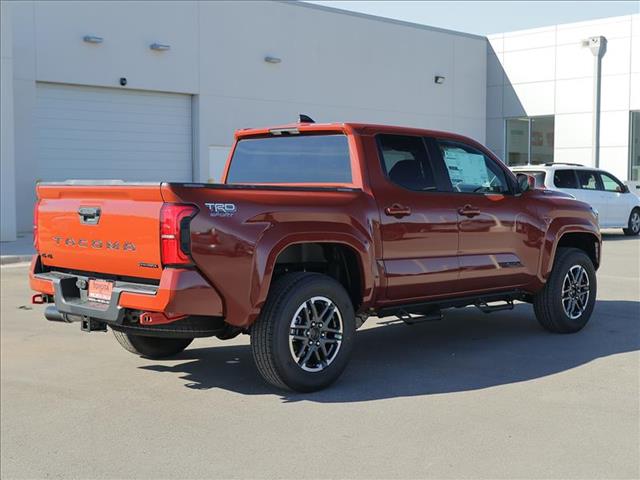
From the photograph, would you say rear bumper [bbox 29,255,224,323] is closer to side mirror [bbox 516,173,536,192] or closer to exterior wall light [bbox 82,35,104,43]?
side mirror [bbox 516,173,536,192]

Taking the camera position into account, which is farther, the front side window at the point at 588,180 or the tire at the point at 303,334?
the front side window at the point at 588,180

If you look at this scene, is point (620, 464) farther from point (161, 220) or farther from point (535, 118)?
point (535, 118)

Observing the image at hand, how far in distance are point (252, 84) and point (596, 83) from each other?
1262 centimetres

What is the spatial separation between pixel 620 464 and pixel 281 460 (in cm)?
191

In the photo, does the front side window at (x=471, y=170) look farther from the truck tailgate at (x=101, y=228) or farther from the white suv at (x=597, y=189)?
the white suv at (x=597, y=189)

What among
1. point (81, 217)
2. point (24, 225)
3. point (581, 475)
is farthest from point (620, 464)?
point (24, 225)

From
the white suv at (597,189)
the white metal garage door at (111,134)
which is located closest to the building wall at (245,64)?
the white metal garage door at (111,134)

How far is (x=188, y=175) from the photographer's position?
81.4ft

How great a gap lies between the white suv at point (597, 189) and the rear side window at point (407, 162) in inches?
475

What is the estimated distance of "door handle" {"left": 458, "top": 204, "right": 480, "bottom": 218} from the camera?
23.8 feet

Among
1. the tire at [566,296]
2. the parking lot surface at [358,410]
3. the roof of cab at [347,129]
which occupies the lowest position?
the parking lot surface at [358,410]

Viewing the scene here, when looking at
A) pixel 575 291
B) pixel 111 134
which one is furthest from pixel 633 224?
pixel 575 291

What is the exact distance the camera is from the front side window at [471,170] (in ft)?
24.4

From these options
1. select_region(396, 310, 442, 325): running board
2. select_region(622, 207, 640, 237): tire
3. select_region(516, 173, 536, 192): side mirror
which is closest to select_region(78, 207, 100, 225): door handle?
select_region(396, 310, 442, 325): running board
